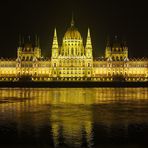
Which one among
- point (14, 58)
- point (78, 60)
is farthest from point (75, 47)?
point (14, 58)

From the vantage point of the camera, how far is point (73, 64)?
124 meters

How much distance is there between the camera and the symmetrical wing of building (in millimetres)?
121875

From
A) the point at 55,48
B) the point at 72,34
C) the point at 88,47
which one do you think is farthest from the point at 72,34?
the point at 55,48

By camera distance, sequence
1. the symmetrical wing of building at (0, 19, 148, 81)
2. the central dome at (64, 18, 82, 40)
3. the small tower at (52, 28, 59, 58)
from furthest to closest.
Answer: the central dome at (64, 18, 82, 40)
the small tower at (52, 28, 59, 58)
the symmetrical wing of building at (0, 19, 148, 81)

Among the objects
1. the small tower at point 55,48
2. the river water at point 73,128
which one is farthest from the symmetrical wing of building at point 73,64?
the river water at point 73,128

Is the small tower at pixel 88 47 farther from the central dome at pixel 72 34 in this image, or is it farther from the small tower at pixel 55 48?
the small tower at pixel 55 48

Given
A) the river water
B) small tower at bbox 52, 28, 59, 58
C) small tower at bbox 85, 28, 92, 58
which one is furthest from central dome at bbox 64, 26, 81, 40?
the river water

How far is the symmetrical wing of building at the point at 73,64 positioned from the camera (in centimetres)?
12188

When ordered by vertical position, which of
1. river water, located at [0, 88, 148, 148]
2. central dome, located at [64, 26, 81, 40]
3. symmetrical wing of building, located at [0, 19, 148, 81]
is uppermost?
central dome, located at [64, 26, 81, 40]

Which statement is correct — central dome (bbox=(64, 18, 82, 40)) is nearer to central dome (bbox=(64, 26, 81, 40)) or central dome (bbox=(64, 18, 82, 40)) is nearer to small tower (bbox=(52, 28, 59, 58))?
central dome (bbox=(64, 26, 81, 40))

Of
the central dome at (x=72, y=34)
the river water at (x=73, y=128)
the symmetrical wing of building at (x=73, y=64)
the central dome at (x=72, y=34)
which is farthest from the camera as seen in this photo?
the central dome at (x=72, y=34)

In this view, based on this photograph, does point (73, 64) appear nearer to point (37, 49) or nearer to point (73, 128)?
point (37, 49)

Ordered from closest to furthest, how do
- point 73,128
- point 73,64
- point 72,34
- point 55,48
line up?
1. point 73,128
2. point 73,64
3. point 55,48
4. point 72,34

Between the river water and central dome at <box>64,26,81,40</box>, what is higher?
central dome at <box>64,26,81,40</box>
